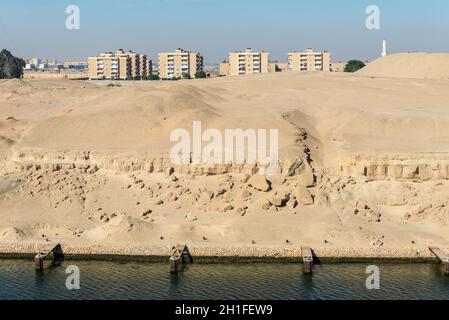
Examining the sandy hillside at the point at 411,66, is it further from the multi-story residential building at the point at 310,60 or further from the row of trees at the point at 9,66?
the row of trees at the point at 9,66

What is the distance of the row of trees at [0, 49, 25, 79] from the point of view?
97.8 meters

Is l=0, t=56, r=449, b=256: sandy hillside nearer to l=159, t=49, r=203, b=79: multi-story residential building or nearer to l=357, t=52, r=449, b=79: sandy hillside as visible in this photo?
l=357, t=52, r=449, b=79: sandy hillside

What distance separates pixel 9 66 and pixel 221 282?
82.4 m

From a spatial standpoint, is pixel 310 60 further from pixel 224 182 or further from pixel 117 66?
pixel 224 182

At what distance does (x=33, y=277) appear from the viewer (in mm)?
24250

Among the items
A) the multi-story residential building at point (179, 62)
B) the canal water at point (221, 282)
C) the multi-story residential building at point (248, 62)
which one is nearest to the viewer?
the canal water at point (221, 282)

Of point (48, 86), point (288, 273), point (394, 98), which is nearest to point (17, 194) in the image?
point (288, 273)

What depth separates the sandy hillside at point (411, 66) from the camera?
69625 mm

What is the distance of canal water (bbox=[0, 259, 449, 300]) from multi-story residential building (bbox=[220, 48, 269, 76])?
9903cm

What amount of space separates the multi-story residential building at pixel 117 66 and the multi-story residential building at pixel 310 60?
28.8 metres

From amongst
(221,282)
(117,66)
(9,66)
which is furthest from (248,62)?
(221,282)

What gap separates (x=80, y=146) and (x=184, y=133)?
5.28m

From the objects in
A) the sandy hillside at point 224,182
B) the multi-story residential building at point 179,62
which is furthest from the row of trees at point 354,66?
the sandy hillside at point 224,182

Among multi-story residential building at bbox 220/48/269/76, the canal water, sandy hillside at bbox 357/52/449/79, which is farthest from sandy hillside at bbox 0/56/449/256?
multi-story residential building at bbox 220/48/269/76
